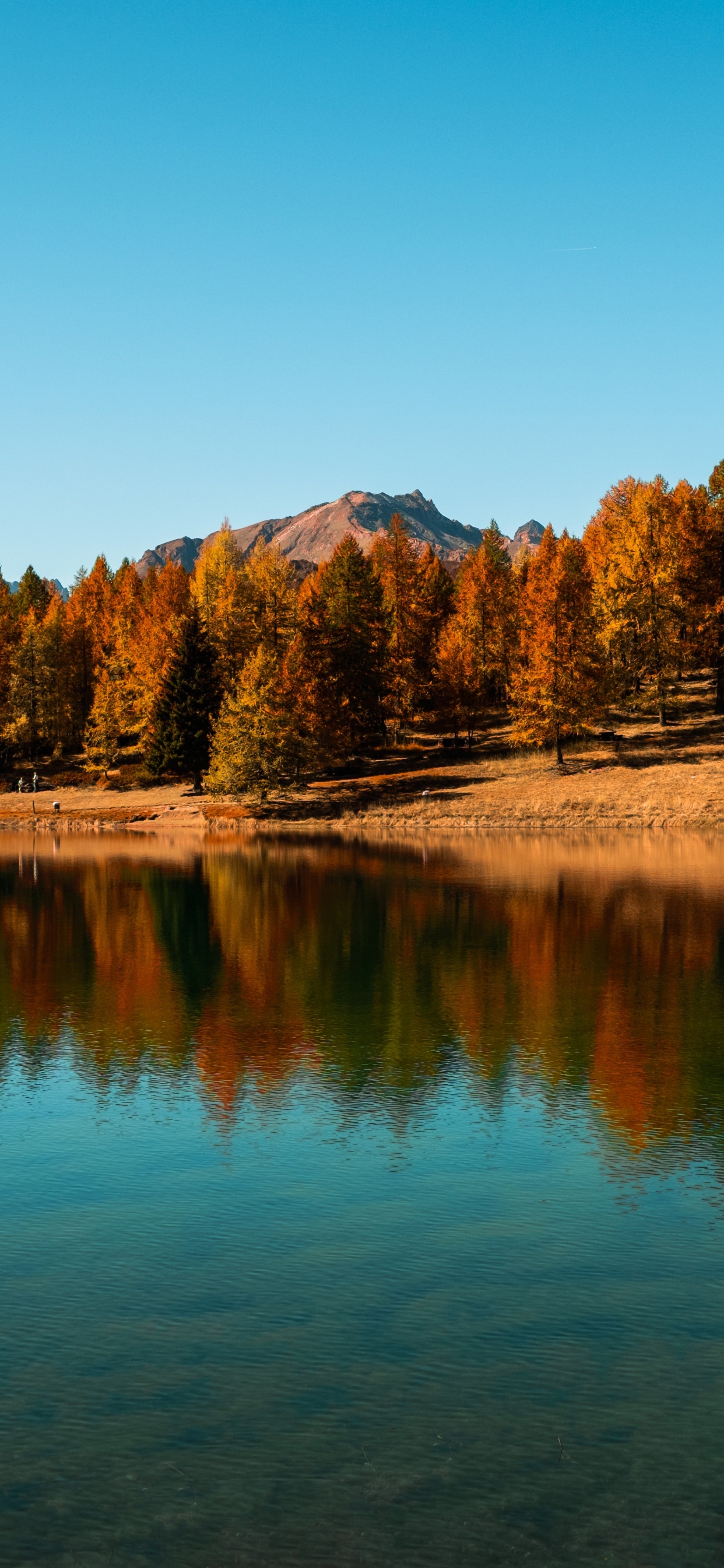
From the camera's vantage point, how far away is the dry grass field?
220ft

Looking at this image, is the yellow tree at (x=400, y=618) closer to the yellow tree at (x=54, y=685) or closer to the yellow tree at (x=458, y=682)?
the yellow tree at (x=458, y=682)

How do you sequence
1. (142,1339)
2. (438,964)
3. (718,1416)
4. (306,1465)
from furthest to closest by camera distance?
(438,964) → (142,1339) → (718,1416) → (306,1465)

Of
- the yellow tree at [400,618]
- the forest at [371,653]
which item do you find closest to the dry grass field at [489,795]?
the forest at [371,653]

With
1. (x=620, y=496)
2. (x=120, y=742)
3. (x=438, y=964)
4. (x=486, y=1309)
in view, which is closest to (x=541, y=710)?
(x=620, y=496)

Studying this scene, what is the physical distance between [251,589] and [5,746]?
2970 centimetres

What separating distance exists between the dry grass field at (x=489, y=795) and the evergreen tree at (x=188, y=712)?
282cm

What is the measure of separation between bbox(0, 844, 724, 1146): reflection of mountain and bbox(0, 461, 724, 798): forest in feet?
98.7

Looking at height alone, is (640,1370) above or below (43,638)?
below

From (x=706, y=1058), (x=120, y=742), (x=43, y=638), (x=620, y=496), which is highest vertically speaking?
(x=620, y=496)

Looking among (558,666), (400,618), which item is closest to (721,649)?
(558,666)

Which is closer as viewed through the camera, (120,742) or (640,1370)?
(640,1370)

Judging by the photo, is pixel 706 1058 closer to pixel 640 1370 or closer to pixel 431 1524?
pixel 640 1370

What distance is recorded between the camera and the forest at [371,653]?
75.6 metres

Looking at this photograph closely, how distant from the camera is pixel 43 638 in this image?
9850 cm
